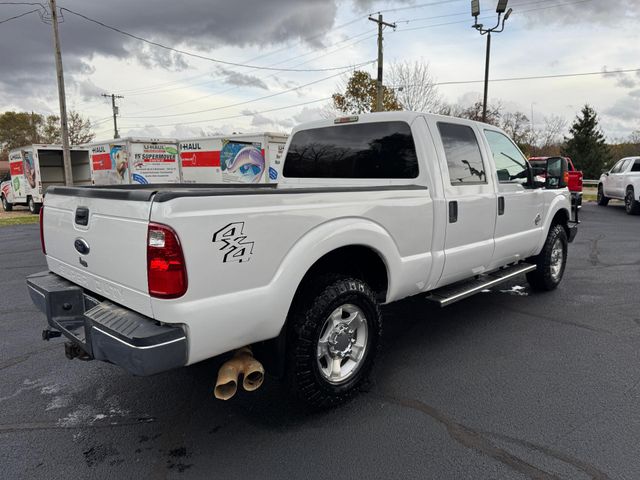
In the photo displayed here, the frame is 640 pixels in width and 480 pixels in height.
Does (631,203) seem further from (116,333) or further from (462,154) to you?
(116,333)

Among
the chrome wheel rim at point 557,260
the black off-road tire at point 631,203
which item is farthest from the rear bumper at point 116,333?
the black off-road tire at point 631,203

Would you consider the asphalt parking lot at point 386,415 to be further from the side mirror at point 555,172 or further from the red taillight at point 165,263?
the side mirror at point 555,172

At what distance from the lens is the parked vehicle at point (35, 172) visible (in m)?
18.6

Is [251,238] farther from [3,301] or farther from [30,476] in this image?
[3,301]

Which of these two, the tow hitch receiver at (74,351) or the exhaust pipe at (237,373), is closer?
the exhaust pipe at (237,373)

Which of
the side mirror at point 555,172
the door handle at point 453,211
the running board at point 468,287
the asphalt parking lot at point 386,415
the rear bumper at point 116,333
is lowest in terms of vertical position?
the asphalt parking lot at point 386,415

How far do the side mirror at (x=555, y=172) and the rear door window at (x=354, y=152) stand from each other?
2280 mm

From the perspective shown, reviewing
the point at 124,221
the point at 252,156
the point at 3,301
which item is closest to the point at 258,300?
the point at 124,221

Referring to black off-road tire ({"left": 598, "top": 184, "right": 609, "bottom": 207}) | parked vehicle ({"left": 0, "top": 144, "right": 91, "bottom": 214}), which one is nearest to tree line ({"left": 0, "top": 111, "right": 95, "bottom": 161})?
parked vehicle ({"left": 0, "top": 144, "right": 91, "bottom": 214})

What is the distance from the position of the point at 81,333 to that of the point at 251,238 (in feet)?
3.96

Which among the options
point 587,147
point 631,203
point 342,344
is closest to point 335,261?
point 342,344

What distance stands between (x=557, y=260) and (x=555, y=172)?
1300 mm

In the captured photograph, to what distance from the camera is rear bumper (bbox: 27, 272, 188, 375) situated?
226 centimetres

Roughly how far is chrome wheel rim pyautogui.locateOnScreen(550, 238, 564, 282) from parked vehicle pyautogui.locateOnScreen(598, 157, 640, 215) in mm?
11574
